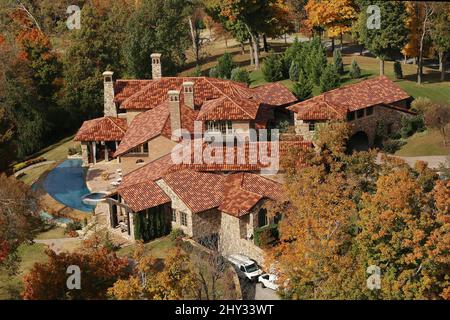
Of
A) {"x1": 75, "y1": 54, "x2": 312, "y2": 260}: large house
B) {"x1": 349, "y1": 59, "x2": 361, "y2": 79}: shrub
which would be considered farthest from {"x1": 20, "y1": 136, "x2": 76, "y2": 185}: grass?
{"x1": 349, "y1": 59, "x2": 361, "y2": 79}: shrub

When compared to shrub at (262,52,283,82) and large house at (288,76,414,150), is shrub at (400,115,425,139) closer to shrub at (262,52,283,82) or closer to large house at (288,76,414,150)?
large house at (288,76,414,150)

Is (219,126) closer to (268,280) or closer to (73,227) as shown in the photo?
(73,227)

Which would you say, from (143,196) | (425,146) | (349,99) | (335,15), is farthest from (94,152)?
(335,15)

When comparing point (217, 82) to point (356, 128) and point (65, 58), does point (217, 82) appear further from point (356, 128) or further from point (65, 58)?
point (65, 58)
